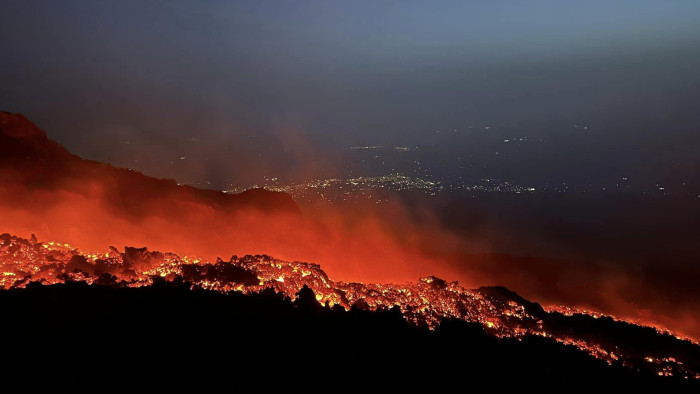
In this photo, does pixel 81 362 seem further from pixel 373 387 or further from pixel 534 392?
pixel 534 392

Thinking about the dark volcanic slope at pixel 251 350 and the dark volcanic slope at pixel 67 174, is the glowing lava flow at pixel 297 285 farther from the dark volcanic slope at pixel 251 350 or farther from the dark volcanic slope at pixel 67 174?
the dark volcanic slope at pixel 67 174

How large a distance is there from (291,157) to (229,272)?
3033 inches

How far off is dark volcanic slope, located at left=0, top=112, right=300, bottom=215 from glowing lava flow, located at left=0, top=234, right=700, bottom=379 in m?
6.83

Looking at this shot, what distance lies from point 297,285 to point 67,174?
14.0m

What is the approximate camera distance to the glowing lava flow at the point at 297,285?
12.9 m

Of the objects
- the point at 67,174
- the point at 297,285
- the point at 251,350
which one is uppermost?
the point at 67,174

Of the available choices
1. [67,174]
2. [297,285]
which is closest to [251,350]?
[297,285]

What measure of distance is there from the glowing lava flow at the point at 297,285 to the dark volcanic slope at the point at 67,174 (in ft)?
22.4

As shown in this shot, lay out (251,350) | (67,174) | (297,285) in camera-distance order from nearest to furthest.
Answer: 1. (251,350)
2. (297,285)
3. (67,174)

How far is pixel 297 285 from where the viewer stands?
14.1 metres

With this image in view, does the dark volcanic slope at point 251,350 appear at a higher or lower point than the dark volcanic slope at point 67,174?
lower

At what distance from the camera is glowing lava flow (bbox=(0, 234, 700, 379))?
12.9m

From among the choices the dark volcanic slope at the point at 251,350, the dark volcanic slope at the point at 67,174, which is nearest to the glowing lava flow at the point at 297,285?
the dark volcanic slope at the point at 251,350

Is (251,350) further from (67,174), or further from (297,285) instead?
(67,174)
